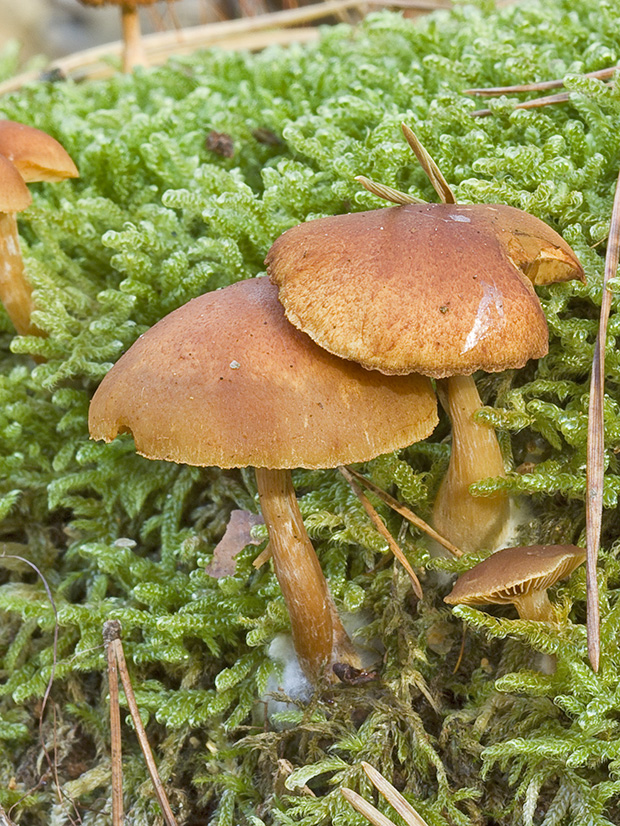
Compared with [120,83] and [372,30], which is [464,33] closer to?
[372,30]

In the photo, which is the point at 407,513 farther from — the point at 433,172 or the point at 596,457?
the point at 433,172

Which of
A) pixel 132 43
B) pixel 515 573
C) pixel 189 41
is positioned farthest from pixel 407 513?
pixel 189 41

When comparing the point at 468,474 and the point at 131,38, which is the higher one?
the point at 131,38

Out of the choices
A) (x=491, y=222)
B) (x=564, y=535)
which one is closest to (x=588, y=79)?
(x=491, y=222)

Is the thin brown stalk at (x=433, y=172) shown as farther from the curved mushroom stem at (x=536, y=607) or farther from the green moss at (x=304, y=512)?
the curved mushroom stem at (x=536, y=607)

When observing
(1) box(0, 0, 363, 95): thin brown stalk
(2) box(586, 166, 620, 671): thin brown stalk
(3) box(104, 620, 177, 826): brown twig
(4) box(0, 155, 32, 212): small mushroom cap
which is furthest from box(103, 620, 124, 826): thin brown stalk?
(1) box(0, 0, 363, 95): thin brown stalk

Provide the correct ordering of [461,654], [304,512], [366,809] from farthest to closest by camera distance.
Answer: [304,512], [461,654], [366,809]

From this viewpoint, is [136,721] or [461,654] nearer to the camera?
[136,721]
